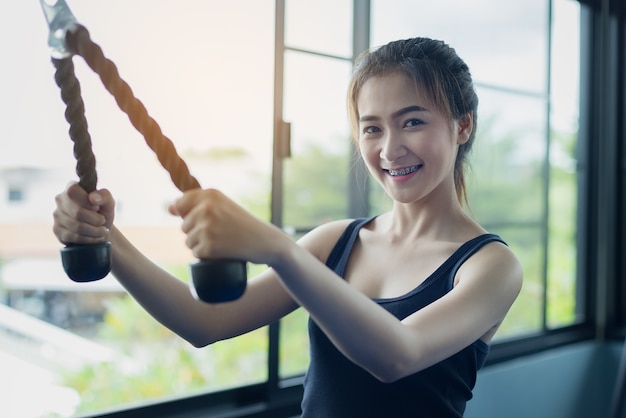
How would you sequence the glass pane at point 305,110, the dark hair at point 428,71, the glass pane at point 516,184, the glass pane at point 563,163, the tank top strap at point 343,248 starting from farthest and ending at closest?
the glass pane at point 563,163 → the glass pane at point 516,184 → the glass pane at point 305,110 → the tank top strap at point 343,248 → the dark hair at point 428,71

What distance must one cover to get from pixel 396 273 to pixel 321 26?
122 cm

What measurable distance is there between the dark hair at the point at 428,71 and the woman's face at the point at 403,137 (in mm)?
17

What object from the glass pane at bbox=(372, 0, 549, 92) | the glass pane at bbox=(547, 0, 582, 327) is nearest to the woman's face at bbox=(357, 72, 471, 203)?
the glass pane at bbox=(372, 0, 549, 92)

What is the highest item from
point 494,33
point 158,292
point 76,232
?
point 494,33

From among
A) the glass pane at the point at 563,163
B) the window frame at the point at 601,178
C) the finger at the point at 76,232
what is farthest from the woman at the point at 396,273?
the window frame at the point at 601,178

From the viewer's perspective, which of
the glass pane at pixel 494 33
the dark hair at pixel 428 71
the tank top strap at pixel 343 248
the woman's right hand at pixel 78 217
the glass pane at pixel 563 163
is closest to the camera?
the woman's right hand at pixel 78 217

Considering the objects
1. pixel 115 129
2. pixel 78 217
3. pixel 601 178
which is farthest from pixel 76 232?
pixel 601 178

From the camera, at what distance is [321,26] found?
6.95 ft

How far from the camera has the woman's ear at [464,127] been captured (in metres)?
1.15

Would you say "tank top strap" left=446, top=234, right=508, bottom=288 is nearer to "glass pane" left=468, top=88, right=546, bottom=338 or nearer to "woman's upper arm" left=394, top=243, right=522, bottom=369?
"woman's upper arm" left=394, top=243, right=522, bottom=369

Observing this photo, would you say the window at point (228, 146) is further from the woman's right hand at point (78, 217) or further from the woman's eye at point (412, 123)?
the woman's right hand at point (78, 217)

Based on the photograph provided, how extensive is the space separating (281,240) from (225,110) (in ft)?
4.58

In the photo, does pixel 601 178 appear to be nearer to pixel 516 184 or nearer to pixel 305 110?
pixel 516 184

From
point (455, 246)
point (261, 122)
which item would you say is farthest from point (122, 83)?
point (261, 122)
